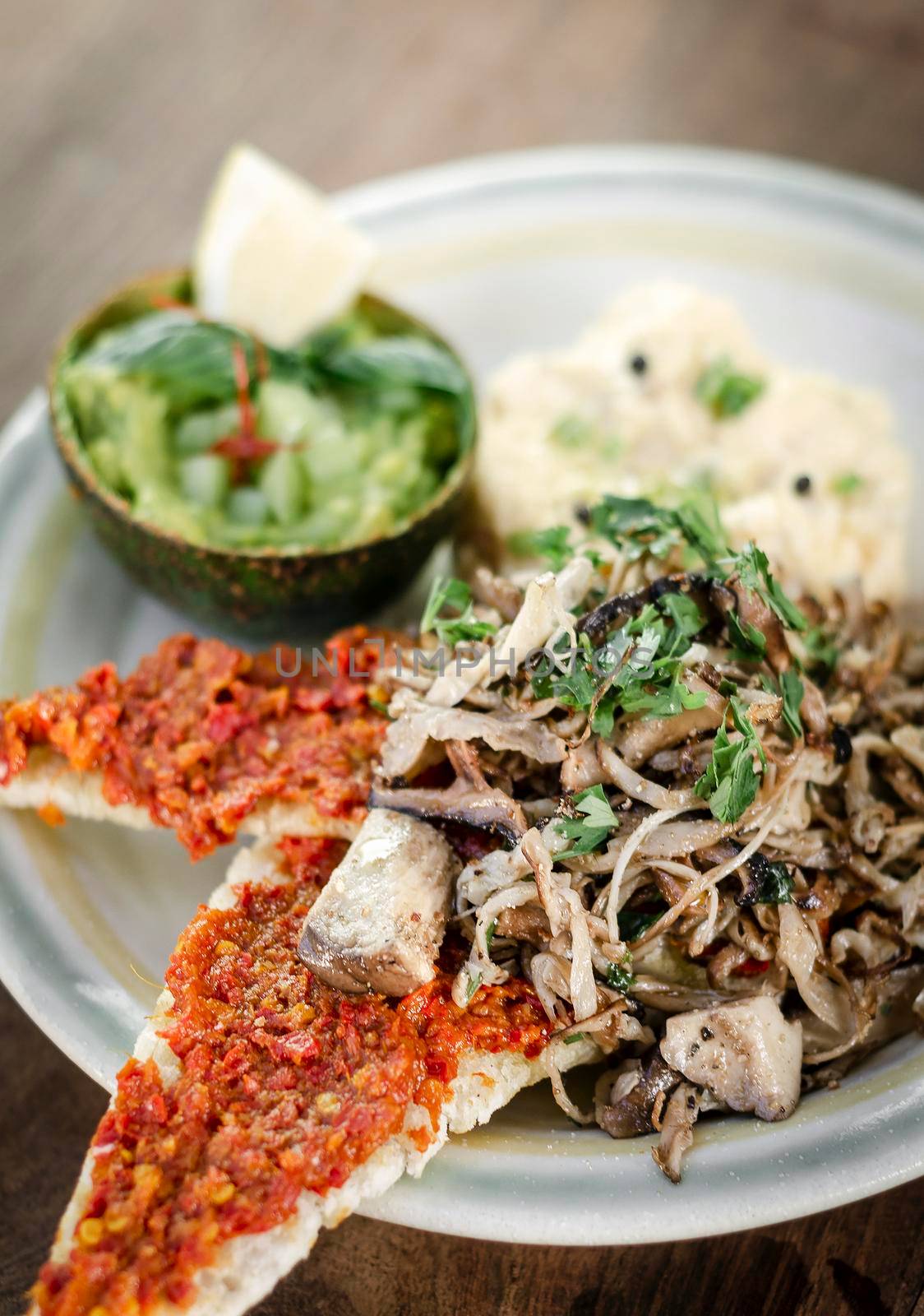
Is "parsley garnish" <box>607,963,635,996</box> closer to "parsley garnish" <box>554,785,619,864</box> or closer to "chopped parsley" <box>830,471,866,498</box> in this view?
"parsley garnish" <box>554,785,619,864</box>

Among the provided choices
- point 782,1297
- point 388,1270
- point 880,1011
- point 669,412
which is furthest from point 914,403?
point 388,1270

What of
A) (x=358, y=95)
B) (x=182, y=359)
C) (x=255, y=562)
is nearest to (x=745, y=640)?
(x=255, y=562)

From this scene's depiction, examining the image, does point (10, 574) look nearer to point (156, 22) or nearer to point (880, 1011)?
point (880, 1011)

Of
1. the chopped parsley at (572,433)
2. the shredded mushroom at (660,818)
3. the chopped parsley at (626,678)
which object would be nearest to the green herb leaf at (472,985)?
the shredded mushroom at (660,818)

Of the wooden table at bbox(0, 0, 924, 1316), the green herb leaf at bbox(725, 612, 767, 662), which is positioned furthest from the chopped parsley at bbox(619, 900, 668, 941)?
the wooden table at bbox(0, 0, 924, 1316)

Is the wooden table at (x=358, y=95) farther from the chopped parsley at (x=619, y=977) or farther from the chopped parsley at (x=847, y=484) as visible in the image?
the chopped parsley at (x=619, y=977)
